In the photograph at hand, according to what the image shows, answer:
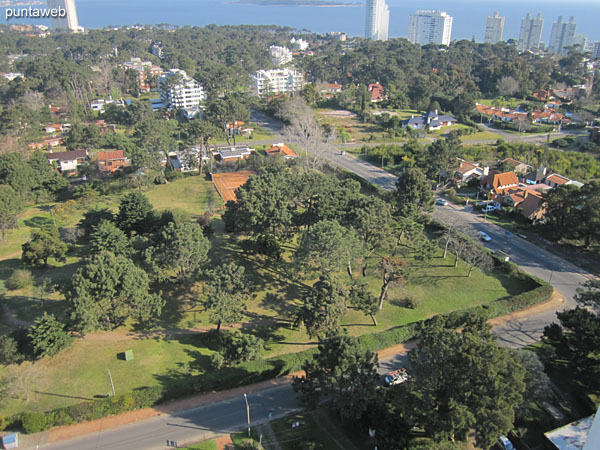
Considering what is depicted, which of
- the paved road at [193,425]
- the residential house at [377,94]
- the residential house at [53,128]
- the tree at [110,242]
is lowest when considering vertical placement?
the paved road at [193,425]

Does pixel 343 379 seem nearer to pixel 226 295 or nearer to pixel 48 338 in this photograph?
pixel 226 295

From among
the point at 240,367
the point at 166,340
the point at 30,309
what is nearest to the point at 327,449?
the point at 240,367

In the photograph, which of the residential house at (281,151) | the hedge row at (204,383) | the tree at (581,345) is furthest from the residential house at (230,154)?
the tree at (581,345)

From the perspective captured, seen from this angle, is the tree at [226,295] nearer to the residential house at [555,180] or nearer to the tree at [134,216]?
the tree at [134,216]

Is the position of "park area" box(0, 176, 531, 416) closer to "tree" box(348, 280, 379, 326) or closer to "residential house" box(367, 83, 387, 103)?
"tree" box(348, 280, 379, 326)

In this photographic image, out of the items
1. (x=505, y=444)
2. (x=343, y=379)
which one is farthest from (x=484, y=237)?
(x=343, y=379)

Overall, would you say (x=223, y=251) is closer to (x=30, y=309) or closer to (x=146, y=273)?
(x=146, y=273)

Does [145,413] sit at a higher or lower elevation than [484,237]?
lower
